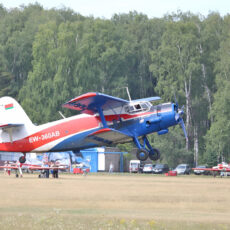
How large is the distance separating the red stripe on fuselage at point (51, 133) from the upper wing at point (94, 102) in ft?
2.41

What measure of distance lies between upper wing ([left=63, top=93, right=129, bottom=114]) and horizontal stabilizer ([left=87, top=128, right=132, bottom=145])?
122 cm

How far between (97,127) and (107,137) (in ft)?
2.65

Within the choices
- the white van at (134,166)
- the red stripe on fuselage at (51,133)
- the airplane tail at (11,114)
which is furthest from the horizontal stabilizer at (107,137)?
the white van at (134,166)

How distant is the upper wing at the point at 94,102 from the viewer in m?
29.0

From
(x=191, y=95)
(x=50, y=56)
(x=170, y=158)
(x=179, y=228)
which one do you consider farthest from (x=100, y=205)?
(x=50, y=56)

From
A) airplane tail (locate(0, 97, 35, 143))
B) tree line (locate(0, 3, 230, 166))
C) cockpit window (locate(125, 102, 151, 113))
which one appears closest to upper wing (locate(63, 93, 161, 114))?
cockpit window (locate(125, 102, 151, 113))

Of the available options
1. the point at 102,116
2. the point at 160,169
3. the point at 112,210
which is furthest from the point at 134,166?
the point at 112,210

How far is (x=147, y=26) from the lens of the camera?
90.0 m

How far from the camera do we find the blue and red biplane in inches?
1156

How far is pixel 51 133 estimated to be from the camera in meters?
31.9

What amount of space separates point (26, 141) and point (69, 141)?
2797 mm

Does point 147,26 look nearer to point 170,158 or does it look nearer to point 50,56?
point 50,56

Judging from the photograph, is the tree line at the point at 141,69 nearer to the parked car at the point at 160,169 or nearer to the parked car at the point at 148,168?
the parked car at the point at 160,169

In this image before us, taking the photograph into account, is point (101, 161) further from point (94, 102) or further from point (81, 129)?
point (94, 102)
